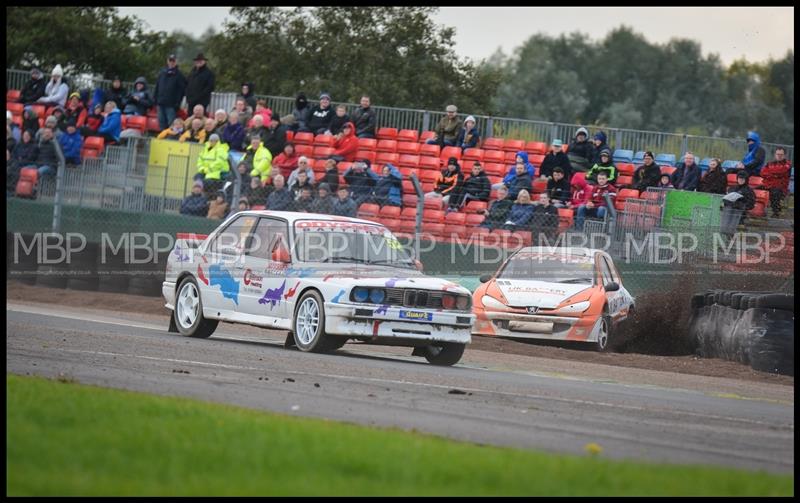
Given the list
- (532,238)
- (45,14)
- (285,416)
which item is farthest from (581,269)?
(45,14)

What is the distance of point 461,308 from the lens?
14898 mm

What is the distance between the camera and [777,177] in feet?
69.2

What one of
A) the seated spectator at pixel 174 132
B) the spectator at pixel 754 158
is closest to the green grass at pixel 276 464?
the spectator at pixel 754 158

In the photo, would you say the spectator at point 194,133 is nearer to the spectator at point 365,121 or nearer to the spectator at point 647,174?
the spectator at point 365,121

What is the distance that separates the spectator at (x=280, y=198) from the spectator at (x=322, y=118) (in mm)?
4121

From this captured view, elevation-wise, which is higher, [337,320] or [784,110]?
[784,110]

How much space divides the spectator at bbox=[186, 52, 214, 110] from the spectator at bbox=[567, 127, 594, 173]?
29.2 feet

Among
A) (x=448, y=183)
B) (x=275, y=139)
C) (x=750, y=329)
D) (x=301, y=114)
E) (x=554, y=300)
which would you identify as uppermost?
(x=301, y=114)

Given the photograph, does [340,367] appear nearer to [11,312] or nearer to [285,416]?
[285,416]

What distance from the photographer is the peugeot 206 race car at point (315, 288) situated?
1441 cm

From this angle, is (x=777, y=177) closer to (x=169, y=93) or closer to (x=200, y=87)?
(x=200, y=87)

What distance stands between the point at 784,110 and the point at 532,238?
64313mm

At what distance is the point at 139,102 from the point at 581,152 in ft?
35.6

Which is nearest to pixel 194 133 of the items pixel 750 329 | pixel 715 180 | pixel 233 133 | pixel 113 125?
pixel 233 133
